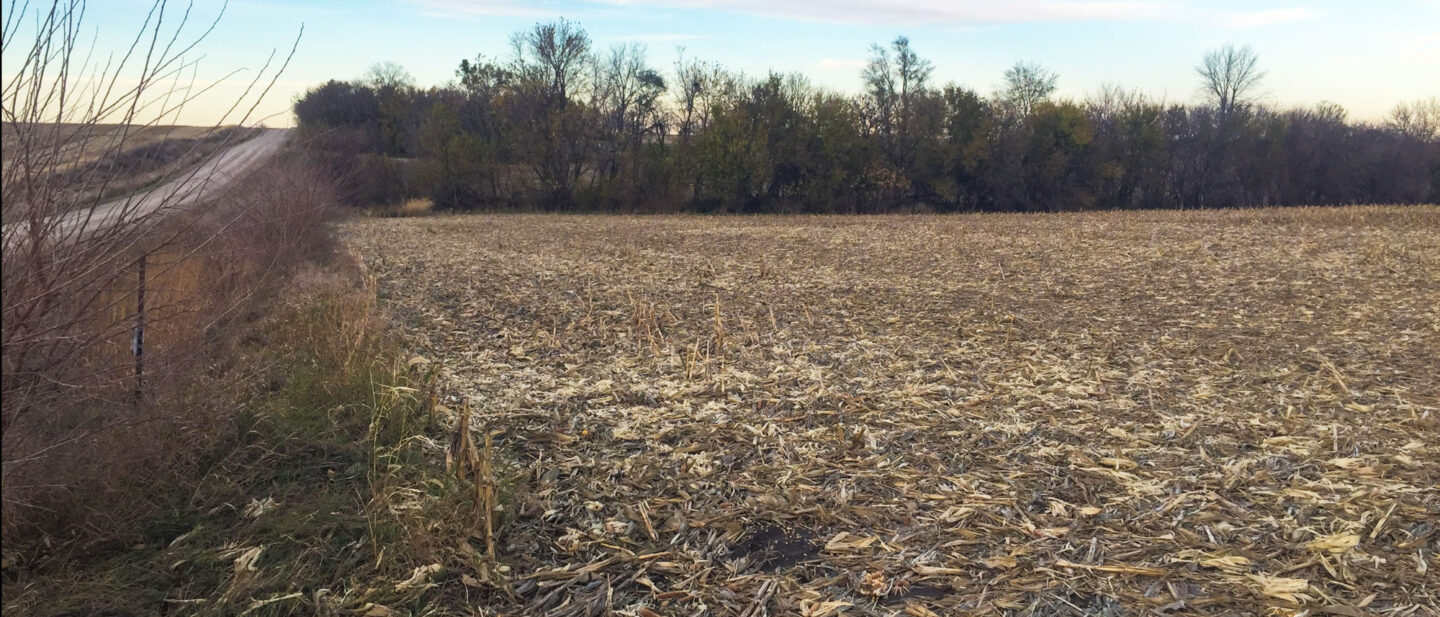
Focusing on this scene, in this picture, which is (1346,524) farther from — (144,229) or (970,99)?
(970,99)

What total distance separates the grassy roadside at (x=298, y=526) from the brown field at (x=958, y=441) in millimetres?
319

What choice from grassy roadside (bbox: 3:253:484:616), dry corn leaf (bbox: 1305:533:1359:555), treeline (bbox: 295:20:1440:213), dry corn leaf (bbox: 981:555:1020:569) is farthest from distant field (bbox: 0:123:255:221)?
treeline (bbox: 295:20:1440:213)

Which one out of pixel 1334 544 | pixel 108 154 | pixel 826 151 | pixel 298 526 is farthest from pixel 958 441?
pixel 826 151

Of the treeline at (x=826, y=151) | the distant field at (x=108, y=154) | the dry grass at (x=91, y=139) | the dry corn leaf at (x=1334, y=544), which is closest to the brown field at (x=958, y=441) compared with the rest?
the dry corn leaf at (x=1334, y=544)

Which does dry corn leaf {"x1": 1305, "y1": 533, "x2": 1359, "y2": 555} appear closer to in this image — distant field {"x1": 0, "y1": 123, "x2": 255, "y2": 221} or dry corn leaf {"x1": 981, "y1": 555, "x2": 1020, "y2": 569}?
dry corn leaf {"x1": 981, "y1": 555, "x2": 1020, "y2": 569}

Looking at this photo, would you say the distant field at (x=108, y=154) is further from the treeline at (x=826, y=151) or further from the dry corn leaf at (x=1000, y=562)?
the treeline at (x=826, y=151)

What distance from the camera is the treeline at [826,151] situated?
38469 mm

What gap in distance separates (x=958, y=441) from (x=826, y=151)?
113 feet

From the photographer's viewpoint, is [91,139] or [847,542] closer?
[91,139]

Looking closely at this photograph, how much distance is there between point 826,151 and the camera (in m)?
39.3

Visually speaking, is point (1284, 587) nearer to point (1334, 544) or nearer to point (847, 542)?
point (1334, 544)

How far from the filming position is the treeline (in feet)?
126

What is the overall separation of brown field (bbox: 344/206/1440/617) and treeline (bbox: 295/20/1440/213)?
1016 inches

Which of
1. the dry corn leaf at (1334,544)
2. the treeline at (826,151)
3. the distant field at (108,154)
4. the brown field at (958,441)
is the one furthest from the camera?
the treeline at (826,151)
